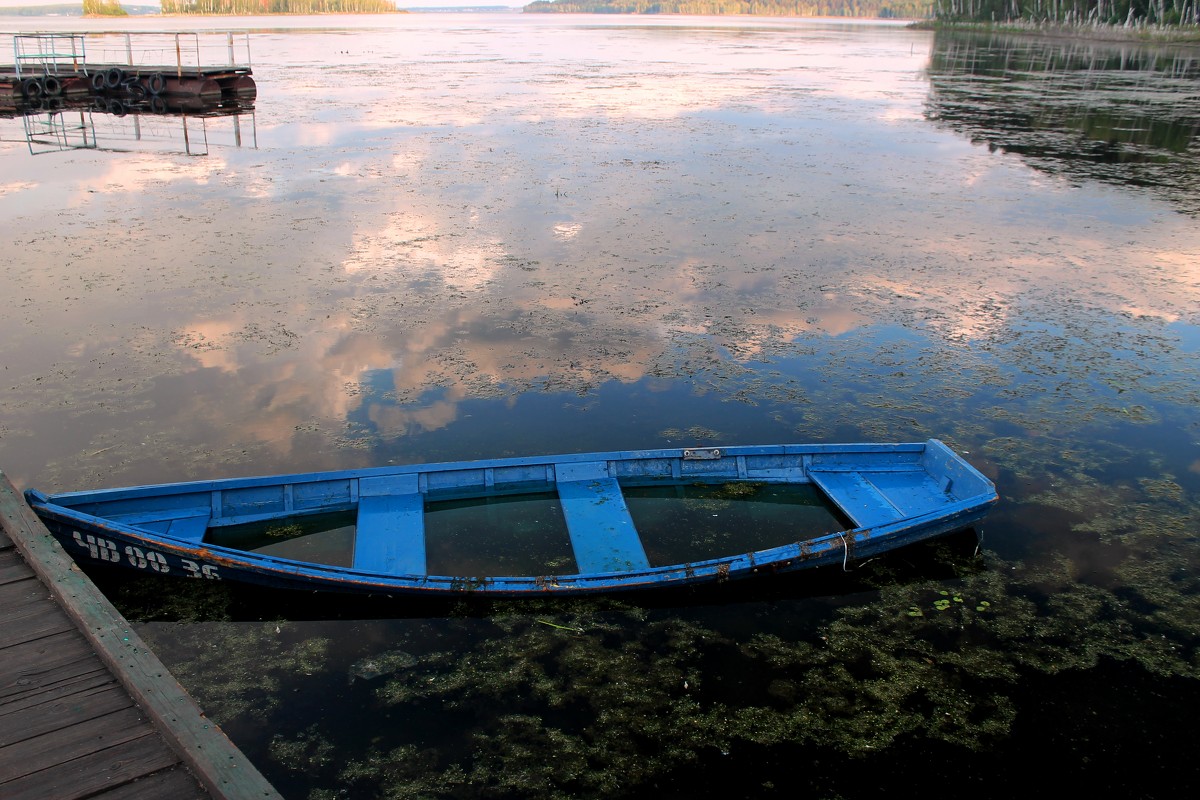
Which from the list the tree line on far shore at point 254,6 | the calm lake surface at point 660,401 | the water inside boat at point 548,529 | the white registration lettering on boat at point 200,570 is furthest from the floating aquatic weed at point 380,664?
the tree line on far shore at point 254,6

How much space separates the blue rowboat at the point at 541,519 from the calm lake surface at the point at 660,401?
294mm

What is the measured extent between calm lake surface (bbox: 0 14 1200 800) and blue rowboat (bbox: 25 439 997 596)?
294 millimetres

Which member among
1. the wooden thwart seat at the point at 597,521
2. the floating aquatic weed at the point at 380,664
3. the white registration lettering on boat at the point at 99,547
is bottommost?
the floating aquatic weed at the point at 380,664

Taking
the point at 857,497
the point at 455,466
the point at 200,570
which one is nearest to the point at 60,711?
the point at 200,570

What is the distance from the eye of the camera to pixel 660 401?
7383mm

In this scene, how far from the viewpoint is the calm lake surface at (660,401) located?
4.23 m

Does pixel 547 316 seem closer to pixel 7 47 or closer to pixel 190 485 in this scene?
pixel 190 485

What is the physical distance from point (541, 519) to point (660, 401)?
6.45ft

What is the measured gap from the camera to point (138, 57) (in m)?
35.6

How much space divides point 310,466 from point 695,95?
76.3ft

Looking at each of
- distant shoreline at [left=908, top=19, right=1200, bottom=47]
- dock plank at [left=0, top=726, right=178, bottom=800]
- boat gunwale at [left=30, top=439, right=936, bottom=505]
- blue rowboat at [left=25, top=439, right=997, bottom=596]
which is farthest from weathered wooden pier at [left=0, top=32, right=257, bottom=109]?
distant shoreline at [left=908, top=19, right=1200, bottom=47]

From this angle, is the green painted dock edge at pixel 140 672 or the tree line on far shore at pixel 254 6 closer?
the green painted dock edge at pixel 140 672

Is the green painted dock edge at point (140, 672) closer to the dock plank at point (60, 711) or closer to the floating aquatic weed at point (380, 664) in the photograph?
the dock plank at point (60, 711)

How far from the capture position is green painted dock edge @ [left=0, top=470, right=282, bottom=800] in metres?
2.78
